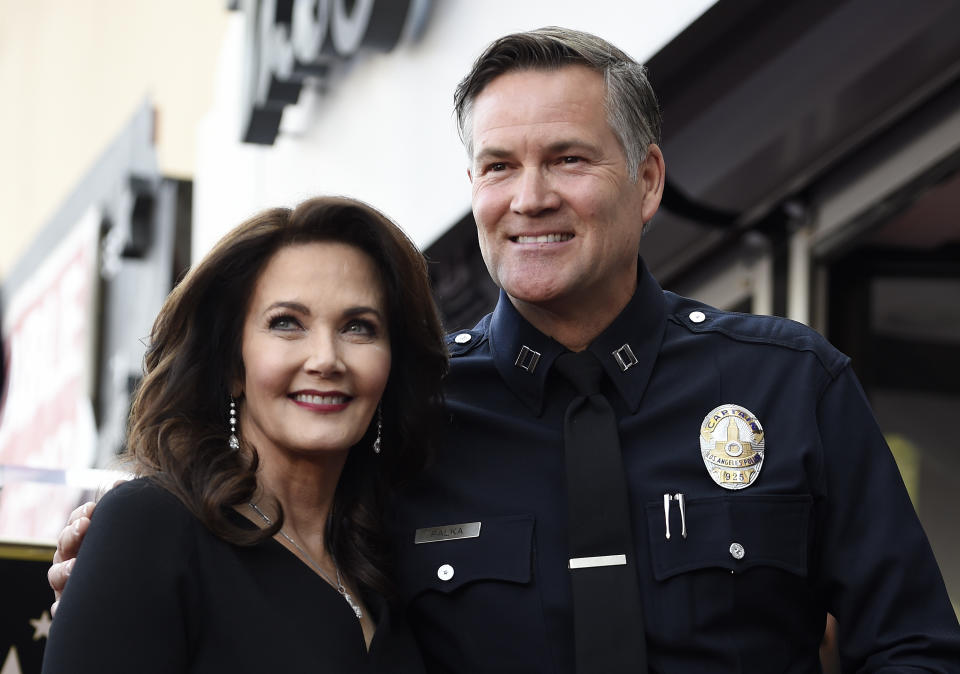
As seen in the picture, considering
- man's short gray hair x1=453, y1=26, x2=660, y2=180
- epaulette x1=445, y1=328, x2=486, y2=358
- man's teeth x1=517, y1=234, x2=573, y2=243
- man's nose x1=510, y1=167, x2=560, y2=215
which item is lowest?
epaulette x1=445, y1=328, x2=486, y2=358

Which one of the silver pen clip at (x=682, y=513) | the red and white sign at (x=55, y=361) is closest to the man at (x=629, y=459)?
the silver pen clip at (x=682, y=513)

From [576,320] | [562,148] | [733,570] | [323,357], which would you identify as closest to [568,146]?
[562,148]

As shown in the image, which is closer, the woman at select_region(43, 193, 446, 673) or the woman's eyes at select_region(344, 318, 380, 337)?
the woman at select_region(43, 193, 446, 673)

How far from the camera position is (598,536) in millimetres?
2441

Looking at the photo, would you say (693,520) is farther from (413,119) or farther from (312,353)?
(413,119)

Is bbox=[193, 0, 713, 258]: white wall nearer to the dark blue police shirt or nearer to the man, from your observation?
the man

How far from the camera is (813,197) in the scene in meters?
4.82

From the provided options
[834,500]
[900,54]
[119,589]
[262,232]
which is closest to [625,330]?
[834,500]

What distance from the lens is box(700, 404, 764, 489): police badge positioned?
8.08 feet

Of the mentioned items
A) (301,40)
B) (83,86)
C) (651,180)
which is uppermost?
(83,86)

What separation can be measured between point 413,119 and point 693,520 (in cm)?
325

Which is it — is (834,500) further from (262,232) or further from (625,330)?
(262,232)

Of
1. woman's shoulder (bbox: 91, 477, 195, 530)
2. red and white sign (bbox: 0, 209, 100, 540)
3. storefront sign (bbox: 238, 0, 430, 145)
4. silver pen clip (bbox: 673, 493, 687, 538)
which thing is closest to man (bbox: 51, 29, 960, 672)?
silver pen clip (bbox: 673, 493, 687, 538)

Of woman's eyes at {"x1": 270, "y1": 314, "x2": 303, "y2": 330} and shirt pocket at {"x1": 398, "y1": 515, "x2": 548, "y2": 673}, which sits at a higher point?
woman's eyes at {"x1": 270, "y1": 314, "x2": 303, "y2": 330}
